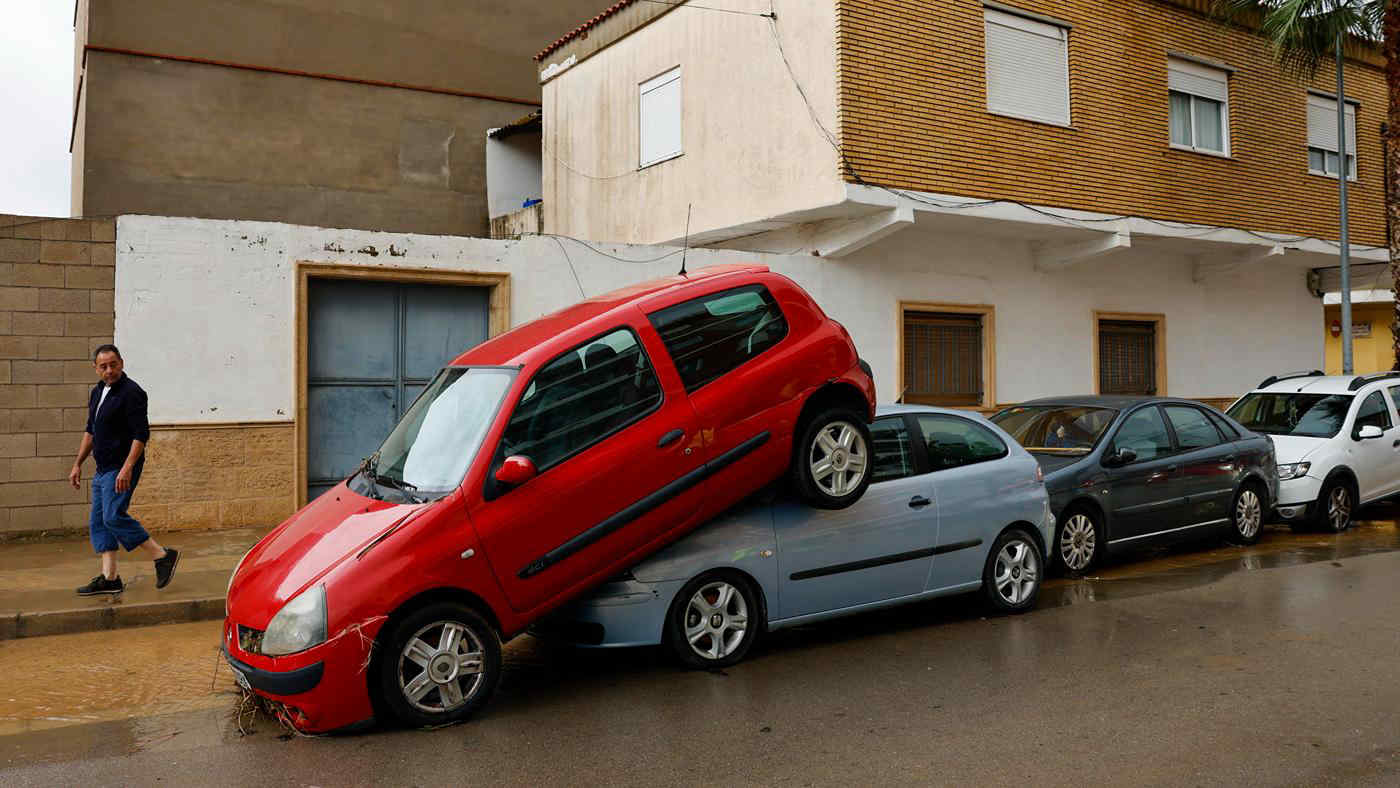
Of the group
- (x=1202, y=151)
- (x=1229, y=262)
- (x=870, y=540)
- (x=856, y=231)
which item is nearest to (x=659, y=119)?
(x=856, y=231)

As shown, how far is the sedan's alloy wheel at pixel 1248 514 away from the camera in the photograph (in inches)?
395

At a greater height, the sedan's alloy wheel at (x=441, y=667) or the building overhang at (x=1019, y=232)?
the building overhang at (x=1019, y=232)

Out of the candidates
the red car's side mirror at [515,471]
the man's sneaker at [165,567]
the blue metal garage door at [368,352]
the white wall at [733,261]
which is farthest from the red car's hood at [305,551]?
the blue metal garage door at [368,352]

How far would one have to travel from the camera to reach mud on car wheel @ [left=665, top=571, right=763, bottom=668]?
5.81 metres

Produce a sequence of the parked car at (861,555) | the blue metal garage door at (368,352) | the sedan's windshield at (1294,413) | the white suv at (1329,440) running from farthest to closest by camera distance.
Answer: the sedan's windshield at (1294,413) → the blue metal garage door at (368,352) → the white suv at (1329,440) → the parked car at (861,555)

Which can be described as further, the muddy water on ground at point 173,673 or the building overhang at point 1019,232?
the building overhang at point 1019,232

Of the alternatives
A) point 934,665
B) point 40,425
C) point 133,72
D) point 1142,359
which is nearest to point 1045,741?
point 934,665

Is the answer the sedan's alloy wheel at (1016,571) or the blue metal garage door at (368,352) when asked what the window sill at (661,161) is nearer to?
the blue metal garage door at (368,352)

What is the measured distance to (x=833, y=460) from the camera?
6195mm

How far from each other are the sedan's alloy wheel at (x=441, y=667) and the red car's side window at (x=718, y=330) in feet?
5.83

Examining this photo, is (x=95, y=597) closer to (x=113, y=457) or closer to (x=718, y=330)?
(x=113, y=457)

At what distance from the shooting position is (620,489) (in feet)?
18.0

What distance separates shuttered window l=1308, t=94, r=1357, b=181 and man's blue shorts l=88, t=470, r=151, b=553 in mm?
18091

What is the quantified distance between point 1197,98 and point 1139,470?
9.83m
